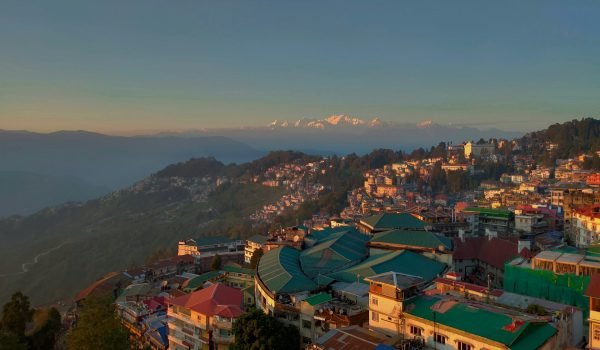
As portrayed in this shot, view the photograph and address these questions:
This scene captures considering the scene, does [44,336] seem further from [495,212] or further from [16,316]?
[495,212]

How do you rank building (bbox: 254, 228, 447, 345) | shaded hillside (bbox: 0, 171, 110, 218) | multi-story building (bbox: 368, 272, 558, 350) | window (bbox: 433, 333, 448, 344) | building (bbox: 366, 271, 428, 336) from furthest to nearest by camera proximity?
shaded hillside (bbox: 0, 171, 110, 218) → building (bbox: 254, 228, 447, 345) → building (bbox: 366, 271, 428, 336) → window (bbox: 433, 333, 448, 344) → multi-story building (bbox: 368, 272, 558, 350)

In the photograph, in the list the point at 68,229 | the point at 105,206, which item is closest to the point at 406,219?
the point at 68,229

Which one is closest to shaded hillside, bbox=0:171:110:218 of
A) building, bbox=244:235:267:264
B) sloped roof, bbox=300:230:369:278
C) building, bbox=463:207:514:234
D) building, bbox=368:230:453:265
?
building, bbox=244:235:267:264

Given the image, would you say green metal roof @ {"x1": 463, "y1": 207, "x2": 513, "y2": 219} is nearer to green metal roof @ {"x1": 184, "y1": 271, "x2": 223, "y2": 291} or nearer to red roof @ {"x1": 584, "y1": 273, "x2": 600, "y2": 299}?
green metal roof @ {"x1": 184, "y1": 271, "x2": 223, "y2": 291}

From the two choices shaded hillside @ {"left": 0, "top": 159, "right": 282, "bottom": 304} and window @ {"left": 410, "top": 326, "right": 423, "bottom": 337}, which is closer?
window @ {"left": 410, "top": 326, "right": 423, "bottom": 337}

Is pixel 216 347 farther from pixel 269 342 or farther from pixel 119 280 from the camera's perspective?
pixel 119 280

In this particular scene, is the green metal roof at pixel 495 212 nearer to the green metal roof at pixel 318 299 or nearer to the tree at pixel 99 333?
the green metal roof at pixel 318 299
